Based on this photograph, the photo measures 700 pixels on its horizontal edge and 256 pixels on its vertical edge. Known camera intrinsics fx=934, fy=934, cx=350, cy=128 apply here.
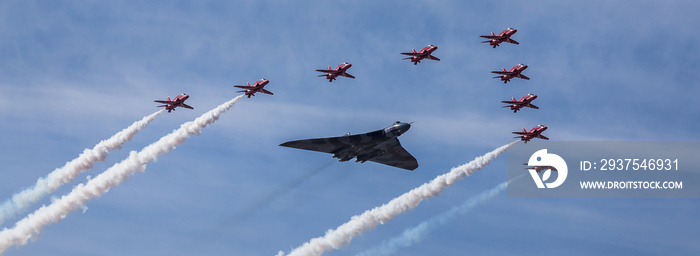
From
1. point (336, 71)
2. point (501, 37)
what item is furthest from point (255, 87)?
point (501, 37)

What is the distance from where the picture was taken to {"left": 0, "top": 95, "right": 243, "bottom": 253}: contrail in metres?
140

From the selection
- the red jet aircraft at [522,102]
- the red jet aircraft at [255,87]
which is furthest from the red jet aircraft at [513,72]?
the red jet aircraft at [255,87]

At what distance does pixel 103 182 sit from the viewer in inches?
5807

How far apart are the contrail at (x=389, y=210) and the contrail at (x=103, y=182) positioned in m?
27.6

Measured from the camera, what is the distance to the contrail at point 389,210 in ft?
A: 462

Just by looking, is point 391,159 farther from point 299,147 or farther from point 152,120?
point 152,120

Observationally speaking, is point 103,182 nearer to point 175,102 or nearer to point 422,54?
point 175,102

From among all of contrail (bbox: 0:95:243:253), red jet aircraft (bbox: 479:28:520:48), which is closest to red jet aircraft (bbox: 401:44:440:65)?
red jet aircraft (bbox: 479:28:520:48)

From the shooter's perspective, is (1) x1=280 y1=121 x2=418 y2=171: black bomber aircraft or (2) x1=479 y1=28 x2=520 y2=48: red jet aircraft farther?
(2) x1=479 y1=28 x2=520 y2=48: red jet aircraft

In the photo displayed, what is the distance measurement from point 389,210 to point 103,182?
149 feet

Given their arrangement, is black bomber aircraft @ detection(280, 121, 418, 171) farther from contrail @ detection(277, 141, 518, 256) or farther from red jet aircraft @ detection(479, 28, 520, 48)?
red jet aircraft @ detection(479, 28, 520, 48)

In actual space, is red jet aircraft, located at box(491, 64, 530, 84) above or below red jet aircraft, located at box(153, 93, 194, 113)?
above

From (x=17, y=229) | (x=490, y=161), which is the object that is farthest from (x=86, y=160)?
(x=490, y=161)

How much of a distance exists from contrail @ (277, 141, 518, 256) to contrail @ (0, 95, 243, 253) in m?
27.6
